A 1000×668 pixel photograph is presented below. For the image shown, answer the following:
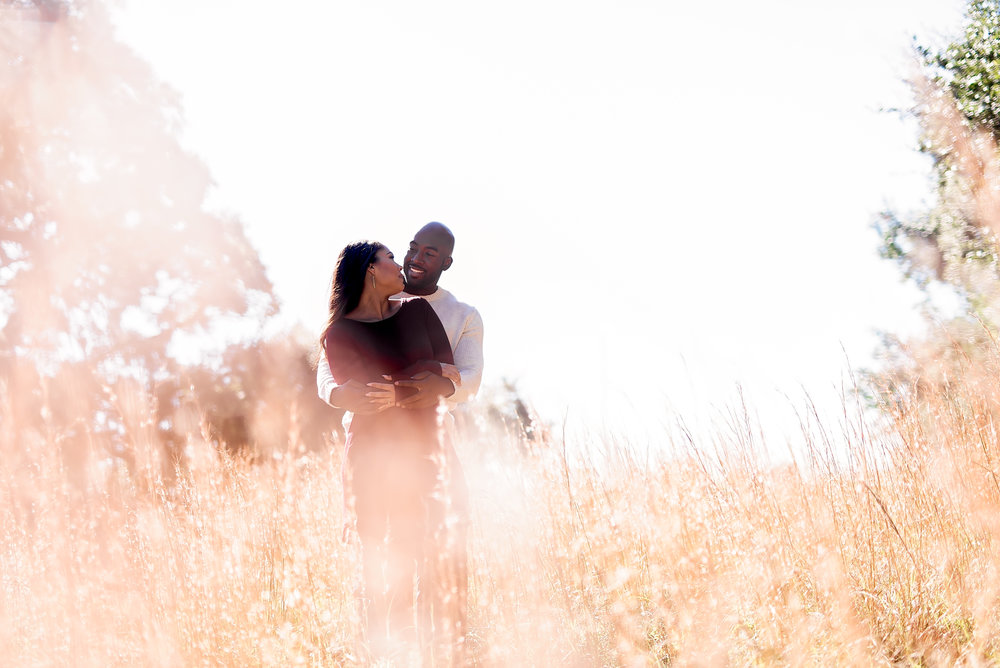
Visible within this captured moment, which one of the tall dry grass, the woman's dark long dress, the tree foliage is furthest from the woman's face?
the tree foliage

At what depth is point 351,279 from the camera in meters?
2.43

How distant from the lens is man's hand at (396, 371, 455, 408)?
226 cm

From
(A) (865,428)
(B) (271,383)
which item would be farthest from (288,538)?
(B) (271,383)

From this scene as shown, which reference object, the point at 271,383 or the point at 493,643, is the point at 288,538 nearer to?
the point at 493,643

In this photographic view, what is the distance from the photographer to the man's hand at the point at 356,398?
225 centimetres

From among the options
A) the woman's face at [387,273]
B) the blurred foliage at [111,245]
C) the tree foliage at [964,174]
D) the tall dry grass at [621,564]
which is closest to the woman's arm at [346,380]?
the woman's face at [387,273]

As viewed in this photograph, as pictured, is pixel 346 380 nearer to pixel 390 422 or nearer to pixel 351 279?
pixel 390 422

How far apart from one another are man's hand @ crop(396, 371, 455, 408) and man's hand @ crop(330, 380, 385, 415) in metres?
0.08

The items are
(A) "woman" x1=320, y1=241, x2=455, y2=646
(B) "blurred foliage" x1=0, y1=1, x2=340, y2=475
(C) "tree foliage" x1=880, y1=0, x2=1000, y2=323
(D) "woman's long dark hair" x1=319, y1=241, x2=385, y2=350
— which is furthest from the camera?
(B) "blurred foliage" x1=0, y1=1, x2=340, y2=475

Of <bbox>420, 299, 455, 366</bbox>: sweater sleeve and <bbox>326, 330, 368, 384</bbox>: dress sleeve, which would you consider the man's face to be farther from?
<bbox>326, 330, 368, 384</bbox>: dress sleeve

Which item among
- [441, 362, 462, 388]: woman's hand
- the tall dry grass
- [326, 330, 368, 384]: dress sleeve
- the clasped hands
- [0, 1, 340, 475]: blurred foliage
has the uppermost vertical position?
[0, 1, 340, 475]: blurred foliage

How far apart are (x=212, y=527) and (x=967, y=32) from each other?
9742 millimetres

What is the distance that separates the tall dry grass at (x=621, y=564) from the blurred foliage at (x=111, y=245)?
19.2ft

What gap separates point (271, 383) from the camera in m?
9.70
